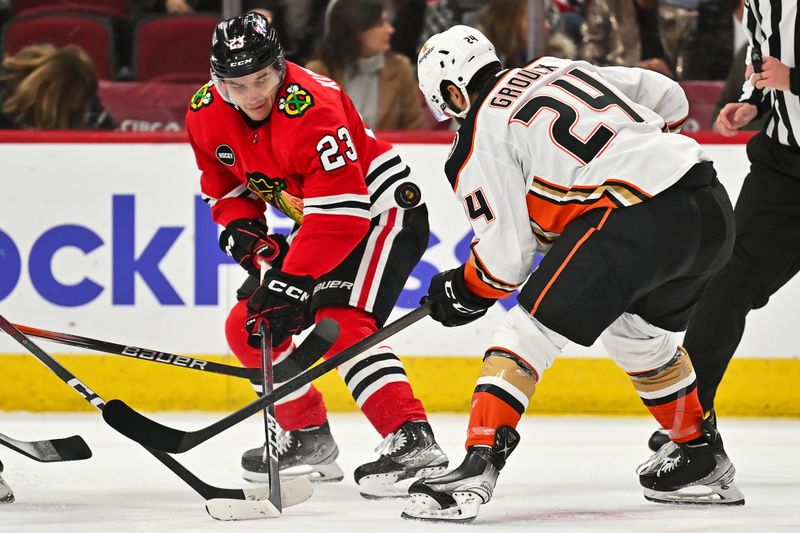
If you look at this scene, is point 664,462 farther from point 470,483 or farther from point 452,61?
point 452,61

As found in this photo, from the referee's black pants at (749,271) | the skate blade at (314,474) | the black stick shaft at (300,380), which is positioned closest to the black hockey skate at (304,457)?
the skate blade at (314,474)

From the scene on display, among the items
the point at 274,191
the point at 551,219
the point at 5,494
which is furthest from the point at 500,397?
the point at 5,494

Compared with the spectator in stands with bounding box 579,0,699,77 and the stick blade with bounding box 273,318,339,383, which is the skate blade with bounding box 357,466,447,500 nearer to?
the stick blade with bounding box 273,318,339,383

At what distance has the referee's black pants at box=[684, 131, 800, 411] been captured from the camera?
301 centimetres

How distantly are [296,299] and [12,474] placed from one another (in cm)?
97

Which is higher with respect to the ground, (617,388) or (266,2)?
(266,2)

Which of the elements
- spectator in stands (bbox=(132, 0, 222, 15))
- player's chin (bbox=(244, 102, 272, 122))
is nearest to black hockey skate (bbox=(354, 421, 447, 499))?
player's chin (bbox=(244, 102, 272, 122))

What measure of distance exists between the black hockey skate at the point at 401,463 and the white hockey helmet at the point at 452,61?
2.39 ft

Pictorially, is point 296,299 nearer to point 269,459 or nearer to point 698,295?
point 269,459

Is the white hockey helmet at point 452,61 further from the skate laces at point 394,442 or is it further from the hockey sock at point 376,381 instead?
the skate laces at point 394,442

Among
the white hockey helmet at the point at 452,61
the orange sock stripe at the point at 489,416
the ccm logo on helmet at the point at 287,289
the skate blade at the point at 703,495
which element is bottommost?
the skate blade at the point at 703,495

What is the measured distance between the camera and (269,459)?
261 centimetres

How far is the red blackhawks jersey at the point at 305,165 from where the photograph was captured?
2766mm

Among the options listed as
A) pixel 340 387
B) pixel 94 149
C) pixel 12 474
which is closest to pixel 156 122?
pixel 94 149
